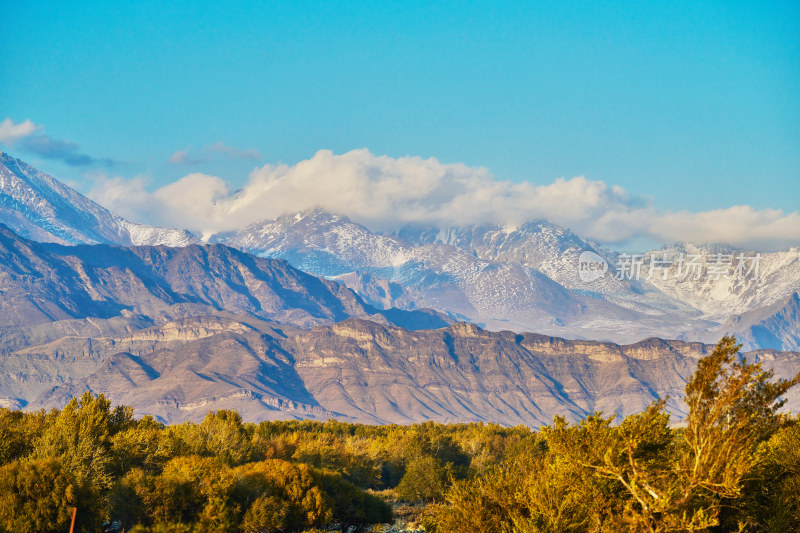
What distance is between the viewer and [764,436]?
1614 inches

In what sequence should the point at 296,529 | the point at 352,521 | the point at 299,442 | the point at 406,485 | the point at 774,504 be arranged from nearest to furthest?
the point at 774,504 → the point at 296,529 → the point at 352,521 → the point at 406,485 → the point at 299,442

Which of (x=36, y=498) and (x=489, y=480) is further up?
(x=489, y=480)

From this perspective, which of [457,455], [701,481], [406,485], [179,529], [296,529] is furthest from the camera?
[457,455]

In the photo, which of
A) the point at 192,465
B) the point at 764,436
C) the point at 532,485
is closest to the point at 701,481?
the point at 764,436

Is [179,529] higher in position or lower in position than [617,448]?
lower

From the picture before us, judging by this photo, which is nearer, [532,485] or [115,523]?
[532,485]

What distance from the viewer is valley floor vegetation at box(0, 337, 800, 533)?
115ft

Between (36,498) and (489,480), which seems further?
(36,498)

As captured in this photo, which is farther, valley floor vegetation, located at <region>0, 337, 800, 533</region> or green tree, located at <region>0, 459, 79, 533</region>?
green tree, located at <region>0, 459, 79, 533</region>

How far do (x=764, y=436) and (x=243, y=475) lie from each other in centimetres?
4639

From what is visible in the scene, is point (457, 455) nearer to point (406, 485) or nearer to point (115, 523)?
point (406, 485)

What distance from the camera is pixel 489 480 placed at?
54625 millimetres

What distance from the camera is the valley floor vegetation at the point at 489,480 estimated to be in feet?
115

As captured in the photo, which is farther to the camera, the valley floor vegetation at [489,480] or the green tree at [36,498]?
the green tree at [36,498]
